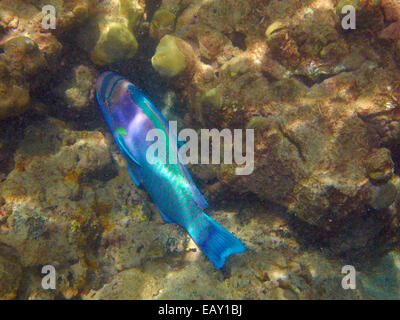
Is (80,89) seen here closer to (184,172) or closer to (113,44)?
(113,44)

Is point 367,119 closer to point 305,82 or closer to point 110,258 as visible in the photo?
point 305,82

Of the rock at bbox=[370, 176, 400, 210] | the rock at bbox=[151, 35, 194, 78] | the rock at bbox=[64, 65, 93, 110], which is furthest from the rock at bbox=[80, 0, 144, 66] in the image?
the rock at bbox=[370, 176, 400, 210]

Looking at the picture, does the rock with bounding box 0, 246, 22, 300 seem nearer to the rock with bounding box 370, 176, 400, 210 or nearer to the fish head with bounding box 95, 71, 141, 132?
the fish head with bounding box 95, 71, 141, 132

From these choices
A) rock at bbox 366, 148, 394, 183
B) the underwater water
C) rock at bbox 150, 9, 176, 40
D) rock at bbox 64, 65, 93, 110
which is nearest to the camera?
rock at bbox 366, 148, 394, 183

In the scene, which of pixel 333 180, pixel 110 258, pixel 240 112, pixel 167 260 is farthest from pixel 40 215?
pixel 333 180

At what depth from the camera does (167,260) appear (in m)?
2.92

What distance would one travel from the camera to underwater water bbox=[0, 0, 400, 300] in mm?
2475

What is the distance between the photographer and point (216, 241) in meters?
2.55

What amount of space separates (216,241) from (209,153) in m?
1.06

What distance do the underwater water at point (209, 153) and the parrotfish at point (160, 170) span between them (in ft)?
0.05

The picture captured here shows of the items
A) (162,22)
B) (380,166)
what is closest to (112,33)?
(162,22)

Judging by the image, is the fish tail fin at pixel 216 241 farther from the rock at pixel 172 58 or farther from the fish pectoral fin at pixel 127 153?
the rock at pixel 172 58

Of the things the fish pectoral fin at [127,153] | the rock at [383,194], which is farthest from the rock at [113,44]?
the rock at [383,194]

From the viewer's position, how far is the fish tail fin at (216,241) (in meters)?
2.52
